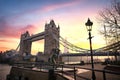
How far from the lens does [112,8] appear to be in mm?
15500

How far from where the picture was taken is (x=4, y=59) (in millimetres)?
107750

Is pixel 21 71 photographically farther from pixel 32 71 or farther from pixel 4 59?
pixel 4 59

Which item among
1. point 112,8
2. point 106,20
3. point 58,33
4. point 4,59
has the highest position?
point 58,33

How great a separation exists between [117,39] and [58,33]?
6749 cm

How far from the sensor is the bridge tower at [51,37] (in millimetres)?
77325

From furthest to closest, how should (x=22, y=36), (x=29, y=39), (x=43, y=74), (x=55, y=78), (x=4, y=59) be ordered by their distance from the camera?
(x=22, y=36) → (x=29, y=39) → (x=4, y=59) → (x=43, y=74) → (x=55, y=78)

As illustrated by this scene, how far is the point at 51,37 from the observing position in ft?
265

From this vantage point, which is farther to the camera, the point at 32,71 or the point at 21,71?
the point at 21,71

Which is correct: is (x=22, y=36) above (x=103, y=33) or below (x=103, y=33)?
above

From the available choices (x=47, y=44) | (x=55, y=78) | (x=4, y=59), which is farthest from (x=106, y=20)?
(x=4, y=59)

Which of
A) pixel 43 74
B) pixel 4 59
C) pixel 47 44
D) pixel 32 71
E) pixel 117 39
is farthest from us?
pixel 4 59

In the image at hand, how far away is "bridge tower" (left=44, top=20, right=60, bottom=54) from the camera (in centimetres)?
7732

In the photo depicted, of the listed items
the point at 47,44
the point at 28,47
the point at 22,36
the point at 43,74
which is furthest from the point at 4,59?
the point at 43,74

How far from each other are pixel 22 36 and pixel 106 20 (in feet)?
434
